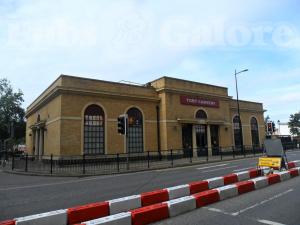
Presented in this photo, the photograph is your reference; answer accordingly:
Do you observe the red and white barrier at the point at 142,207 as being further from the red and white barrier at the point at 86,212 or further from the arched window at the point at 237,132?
the arched window at the point at 237,132

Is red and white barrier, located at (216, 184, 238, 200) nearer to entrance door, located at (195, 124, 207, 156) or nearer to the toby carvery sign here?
the toby carvery sign

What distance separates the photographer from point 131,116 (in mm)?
27266

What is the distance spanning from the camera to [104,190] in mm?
10578

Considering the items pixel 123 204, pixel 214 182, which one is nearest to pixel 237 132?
pixel 214 182

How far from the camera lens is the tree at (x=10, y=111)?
5211 cm

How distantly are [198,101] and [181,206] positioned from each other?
83.0ft

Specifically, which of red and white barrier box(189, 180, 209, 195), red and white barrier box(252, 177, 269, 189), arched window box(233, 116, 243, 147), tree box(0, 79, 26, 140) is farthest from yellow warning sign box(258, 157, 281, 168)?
tree box(0, 79, 26, 140)

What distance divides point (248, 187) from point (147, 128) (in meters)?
19.3

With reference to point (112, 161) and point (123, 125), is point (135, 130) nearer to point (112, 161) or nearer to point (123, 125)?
point (112, 161)

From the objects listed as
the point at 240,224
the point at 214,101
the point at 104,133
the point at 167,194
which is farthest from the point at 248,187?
the point at 214,101

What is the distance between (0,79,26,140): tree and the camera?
52.1 meters

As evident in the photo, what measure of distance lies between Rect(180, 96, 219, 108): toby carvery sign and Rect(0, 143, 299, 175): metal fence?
550cm

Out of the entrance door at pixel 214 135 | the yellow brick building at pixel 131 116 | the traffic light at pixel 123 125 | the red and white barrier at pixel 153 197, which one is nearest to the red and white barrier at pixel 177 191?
the red and white barrier at pixel 153 197

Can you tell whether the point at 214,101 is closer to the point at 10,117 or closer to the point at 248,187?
the point at 248,187
